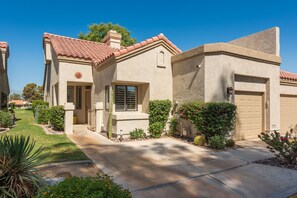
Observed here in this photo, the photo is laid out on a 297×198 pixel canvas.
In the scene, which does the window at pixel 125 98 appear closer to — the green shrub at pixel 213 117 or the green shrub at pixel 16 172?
the green shrub at pixel 213 117

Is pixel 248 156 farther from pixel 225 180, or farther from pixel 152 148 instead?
pixel 152 148

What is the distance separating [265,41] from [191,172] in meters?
11.5

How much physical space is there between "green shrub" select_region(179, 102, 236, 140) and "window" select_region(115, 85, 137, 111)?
4168 millimetres

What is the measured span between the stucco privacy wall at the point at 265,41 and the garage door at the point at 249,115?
11.0ft

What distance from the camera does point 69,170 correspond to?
5.36 meters

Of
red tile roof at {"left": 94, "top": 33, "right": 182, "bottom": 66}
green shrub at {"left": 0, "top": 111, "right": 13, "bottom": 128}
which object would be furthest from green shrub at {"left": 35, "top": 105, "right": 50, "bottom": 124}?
red tile roof at {"left": 94, "top": 33, "right": 182, "bottom": 66}

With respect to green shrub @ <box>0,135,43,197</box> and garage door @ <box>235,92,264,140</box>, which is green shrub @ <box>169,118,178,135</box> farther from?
green shrub @ <box>0,135,43,197</box>

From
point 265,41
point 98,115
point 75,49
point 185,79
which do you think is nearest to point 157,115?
point 185,79

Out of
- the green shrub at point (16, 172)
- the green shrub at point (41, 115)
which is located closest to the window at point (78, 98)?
the green shrub at point (41, 115)

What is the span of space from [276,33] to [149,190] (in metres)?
12.9

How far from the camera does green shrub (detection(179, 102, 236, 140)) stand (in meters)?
8.51

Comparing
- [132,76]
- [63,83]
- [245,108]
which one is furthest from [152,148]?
[63,83]

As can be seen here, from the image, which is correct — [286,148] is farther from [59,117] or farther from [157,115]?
[59,117]

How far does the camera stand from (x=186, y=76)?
10867mm
